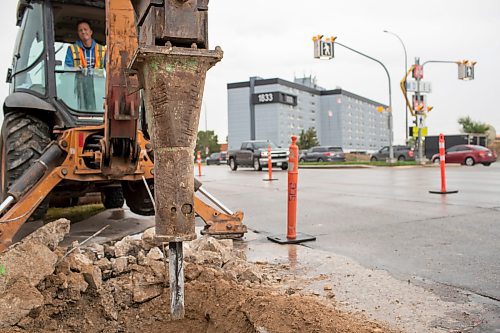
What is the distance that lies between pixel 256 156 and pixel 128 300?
23970 millimetres

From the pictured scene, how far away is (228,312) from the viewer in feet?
10.3

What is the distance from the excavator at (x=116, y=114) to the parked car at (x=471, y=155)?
2686 centimetres

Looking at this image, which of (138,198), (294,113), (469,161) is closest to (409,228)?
(138,198)

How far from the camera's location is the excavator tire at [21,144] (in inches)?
216

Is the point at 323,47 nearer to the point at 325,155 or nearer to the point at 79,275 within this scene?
the point at 325,155

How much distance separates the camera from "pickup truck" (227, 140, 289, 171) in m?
Result: 26.6

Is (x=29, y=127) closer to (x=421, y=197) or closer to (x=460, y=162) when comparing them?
(x=421, y=197)

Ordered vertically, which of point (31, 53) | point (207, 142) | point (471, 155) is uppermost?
point (207, 142)

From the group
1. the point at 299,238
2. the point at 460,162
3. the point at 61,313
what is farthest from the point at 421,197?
the point at 460,162

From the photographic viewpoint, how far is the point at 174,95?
251cm

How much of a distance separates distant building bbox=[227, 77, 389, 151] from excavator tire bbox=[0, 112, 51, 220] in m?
79.0

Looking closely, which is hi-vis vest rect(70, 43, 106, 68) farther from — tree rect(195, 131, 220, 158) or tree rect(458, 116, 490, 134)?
tree rect(195, 131, 220, 158)

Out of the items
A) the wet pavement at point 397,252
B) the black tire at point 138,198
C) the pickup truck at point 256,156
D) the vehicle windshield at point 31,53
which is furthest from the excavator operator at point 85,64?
the pickup truck at point 256,156

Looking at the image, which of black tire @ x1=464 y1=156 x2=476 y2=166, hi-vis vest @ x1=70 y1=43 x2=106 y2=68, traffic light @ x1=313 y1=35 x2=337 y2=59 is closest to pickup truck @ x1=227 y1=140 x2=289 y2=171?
traffic light @ x1=313 y1=35 x2=337 y2=59
